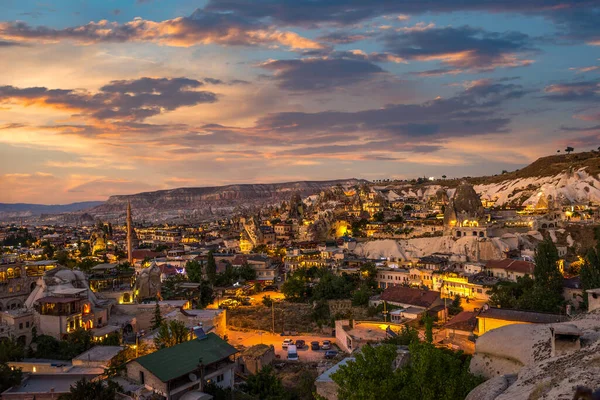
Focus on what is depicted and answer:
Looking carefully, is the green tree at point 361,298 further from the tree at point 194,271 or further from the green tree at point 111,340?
the green tree at point 111,340

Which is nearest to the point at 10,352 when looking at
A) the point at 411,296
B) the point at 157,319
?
the point at 157,319

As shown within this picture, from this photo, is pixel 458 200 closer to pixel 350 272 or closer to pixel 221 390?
pixel 350 272

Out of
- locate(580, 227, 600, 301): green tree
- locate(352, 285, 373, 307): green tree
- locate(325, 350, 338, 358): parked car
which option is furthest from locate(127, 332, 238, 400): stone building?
locate(580, 227, 600, 301): green tree

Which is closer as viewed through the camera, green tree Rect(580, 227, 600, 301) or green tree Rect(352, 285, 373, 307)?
green tree Rect(580, 227, 600, 301)

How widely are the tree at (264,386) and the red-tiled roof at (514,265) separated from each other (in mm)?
29802

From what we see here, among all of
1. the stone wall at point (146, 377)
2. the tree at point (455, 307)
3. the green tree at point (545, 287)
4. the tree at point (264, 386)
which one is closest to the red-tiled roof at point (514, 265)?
the green tree at point (545, 287)

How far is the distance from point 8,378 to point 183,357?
764 cm

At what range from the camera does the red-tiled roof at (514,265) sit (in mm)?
43969

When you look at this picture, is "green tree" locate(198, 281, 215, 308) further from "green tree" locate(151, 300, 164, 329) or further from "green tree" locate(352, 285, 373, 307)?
"green tree" locate(352, 285, 373, 307)

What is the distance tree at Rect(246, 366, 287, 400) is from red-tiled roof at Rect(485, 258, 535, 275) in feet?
97.8

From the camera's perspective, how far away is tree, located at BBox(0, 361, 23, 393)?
21062 millimetres

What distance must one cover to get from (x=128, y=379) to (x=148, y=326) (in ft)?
43.2

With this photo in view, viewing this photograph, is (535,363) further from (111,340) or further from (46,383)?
(111,340)

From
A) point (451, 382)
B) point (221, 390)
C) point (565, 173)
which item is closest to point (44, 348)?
point (221, 390)
